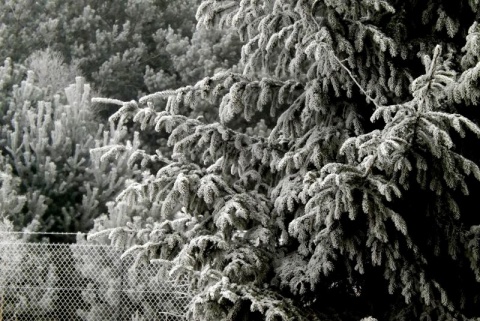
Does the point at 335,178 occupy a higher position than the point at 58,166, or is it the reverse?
the point at 335,178

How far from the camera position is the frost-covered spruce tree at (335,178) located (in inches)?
125

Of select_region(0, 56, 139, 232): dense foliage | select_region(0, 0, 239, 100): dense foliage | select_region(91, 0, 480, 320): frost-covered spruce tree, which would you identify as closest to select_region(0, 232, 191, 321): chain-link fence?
select_region(0, 56, 139, 232): dense foliage

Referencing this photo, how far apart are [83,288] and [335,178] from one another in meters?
6.19

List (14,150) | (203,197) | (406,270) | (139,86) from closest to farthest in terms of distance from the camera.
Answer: (406,270) → (203,197) → (14,150) → (139,86)

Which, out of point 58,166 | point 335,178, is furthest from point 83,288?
point 335,178

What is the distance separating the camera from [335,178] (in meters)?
2.97

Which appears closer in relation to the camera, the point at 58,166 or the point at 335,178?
the point at 335,178

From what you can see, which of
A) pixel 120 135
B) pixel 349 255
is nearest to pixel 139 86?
pixel 120 135

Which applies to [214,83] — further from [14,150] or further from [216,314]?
[14,150]

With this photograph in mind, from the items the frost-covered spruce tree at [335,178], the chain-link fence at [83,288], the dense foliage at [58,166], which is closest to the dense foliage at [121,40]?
the dense foliage at [58,166]

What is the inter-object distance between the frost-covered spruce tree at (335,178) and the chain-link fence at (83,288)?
4.40 m

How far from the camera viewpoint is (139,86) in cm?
1499

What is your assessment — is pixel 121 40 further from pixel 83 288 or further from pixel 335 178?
pixel 335 178

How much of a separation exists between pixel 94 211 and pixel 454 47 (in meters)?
6.90
